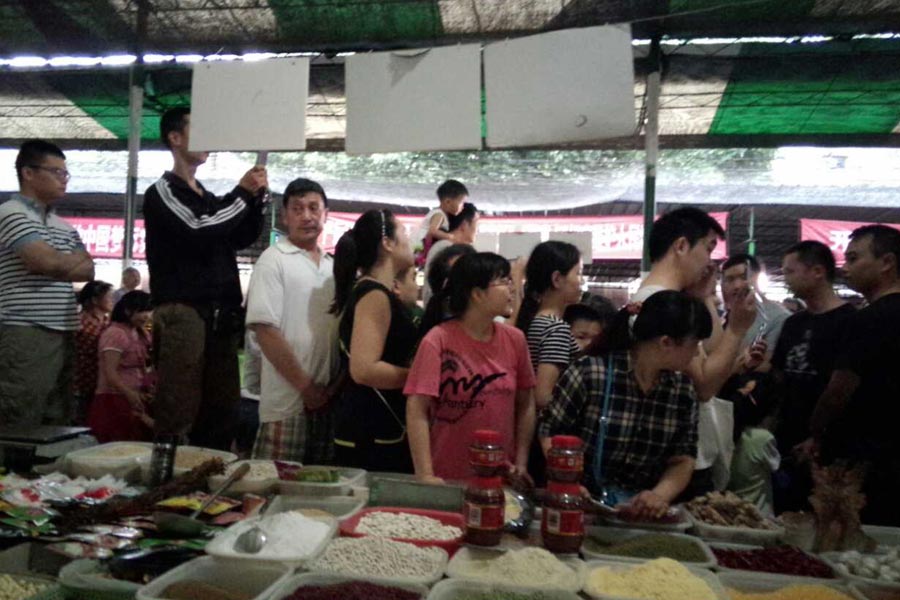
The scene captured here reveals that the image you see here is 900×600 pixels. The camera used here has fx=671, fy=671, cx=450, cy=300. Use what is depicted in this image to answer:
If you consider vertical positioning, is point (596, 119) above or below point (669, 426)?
above

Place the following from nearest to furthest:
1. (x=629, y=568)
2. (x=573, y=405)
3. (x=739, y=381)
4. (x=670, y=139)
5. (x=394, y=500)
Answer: (x=629, y=568) < (x=394, y=500) < (x=573, y=405) < (x=739, y=381) < (x=670, y=139)

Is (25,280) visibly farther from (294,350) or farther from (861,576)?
(861,576)

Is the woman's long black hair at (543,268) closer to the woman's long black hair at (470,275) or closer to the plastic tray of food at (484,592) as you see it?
the woman's long black hair at (470,275)

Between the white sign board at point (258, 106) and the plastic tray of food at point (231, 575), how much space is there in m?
1.55

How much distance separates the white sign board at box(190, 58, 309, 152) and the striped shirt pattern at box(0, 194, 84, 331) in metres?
0.67

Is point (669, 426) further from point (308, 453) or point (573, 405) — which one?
point (308, 453)

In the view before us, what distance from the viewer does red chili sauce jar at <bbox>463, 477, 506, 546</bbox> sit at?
54.8 inches

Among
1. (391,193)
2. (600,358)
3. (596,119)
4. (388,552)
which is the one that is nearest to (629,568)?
(388,552)

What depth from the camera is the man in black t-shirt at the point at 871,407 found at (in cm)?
221

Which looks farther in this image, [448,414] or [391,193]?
[391,193]

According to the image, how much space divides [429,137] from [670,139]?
6.22ft

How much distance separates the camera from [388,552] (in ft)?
4.45

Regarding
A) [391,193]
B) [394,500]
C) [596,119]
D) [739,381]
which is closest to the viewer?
[394,500]

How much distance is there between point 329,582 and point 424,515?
15.1 inches
